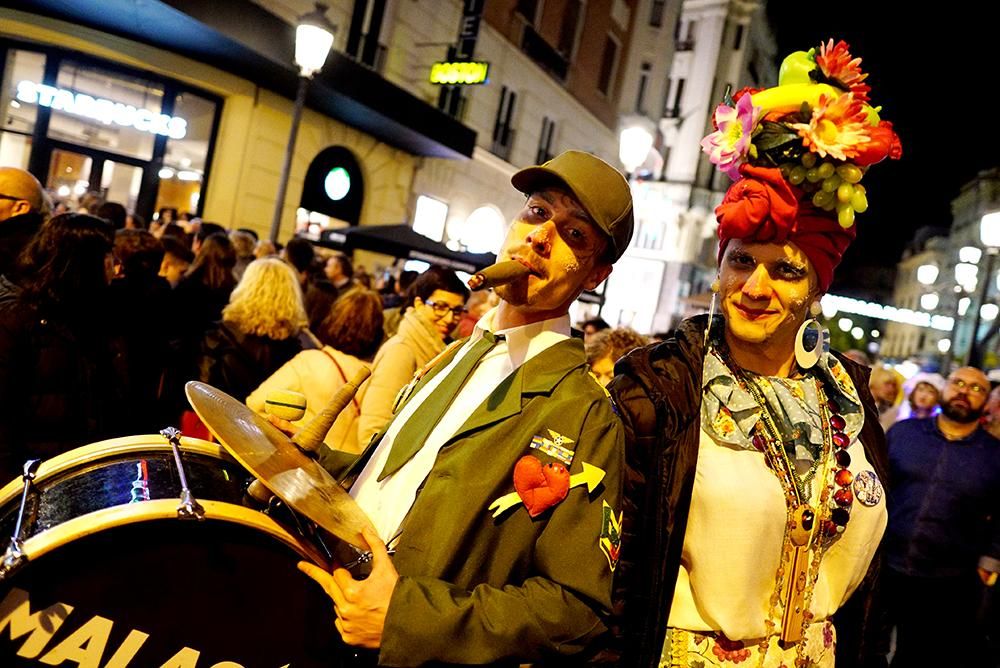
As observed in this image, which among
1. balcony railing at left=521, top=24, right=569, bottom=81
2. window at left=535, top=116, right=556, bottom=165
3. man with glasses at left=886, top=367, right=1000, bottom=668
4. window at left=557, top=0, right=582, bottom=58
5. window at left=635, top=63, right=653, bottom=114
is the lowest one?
man with glasses at left=886, top=367, right=1000, bottom=668

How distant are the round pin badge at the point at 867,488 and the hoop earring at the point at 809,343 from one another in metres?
0.37

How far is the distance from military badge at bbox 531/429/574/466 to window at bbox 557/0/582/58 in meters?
20.6

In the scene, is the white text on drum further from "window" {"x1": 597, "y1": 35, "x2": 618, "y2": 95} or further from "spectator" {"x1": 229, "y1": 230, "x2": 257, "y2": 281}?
"window" {"x1": 597, "y1": 35, "x2": 618, "y2": 95}

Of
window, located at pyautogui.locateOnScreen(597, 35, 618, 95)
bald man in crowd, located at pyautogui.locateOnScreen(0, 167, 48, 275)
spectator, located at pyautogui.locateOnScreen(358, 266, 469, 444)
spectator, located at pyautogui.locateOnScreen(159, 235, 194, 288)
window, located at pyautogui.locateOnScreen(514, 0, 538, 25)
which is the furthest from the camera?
window, located at pyautogui.locateOnScreen(597, 35, 618, 95)

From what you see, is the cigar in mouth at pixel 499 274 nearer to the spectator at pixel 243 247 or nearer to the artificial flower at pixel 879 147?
the artificial flower at pixel 879 147

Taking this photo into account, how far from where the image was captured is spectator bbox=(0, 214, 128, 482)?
9.88 ft

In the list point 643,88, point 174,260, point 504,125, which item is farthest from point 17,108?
point 643,88

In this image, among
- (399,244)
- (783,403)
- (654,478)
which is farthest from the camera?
(399,244)

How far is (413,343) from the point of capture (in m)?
4.20

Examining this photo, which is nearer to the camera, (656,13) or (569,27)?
(569,27)

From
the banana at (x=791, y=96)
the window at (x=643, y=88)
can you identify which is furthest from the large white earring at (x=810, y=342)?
the window at (x=643, y=88)

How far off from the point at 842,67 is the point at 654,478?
129 centimetres

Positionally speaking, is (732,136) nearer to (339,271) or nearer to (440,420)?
(440,420)

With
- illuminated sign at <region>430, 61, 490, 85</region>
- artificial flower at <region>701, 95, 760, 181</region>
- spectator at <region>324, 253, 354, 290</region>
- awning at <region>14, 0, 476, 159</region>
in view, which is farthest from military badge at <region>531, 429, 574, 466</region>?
illuminated sign at <region>430, 61, 490, 85</region>
